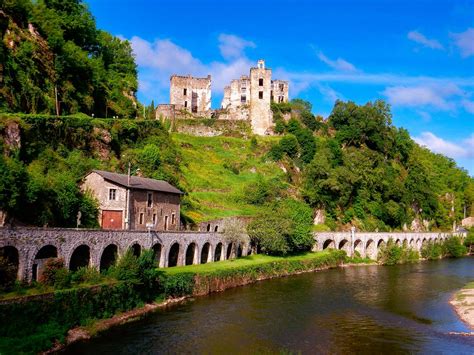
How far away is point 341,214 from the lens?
78.1 meters

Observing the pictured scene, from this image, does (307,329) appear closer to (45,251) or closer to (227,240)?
(45,251)

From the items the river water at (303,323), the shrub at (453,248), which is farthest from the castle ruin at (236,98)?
the river water at (303,323)

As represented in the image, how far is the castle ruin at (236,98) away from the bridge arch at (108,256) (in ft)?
179

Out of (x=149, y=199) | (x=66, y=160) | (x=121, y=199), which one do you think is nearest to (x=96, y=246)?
(x=121, y=199)

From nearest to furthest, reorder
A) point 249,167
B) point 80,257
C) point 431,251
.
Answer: point 80,257
point 431,251
point 249,167

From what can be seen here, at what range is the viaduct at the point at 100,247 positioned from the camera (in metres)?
27.1

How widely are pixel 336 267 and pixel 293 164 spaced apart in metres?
25.5

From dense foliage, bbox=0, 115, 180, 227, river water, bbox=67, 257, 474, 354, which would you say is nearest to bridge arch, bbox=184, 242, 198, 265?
river water, bbox=67, 257, 474, 354

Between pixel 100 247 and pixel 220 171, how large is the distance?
4400 centimetres

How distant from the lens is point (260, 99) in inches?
3492

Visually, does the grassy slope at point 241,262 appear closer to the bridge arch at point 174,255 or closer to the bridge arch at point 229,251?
the bridge arch at point 229,251

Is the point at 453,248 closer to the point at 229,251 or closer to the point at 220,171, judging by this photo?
the point at 220,171

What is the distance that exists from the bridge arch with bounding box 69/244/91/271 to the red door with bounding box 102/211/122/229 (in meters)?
7.99

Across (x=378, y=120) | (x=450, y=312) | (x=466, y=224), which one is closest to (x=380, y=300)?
(x=450, y=312)
